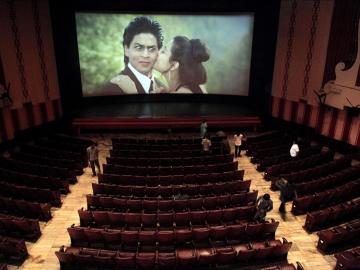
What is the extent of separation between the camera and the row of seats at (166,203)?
7.55 meters

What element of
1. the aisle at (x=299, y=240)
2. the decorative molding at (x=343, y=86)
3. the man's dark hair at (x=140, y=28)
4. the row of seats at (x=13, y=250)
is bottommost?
the aisle at (x=299, y=240)

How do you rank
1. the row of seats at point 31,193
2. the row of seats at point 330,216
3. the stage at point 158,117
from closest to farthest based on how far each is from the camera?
the row of seats at point 330,216 → the row of seats at point 31,193 → the stage at point 158,117

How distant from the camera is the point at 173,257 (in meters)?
5.75

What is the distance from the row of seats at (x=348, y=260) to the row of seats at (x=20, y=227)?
6.23 m

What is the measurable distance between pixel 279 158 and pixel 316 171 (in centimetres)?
143

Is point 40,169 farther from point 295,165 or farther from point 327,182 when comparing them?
point 327,182

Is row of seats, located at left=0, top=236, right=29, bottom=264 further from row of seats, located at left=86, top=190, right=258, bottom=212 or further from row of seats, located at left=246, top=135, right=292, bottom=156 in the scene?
row of seats, located at left=246, top=135, right=292, bottom=156

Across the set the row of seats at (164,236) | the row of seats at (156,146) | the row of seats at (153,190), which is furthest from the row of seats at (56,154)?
the row of seats at (164,236)

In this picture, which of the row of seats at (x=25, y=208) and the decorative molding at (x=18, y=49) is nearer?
the row of seats at (x=25, y=208)

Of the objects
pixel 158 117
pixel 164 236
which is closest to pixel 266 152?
pixel 158 117

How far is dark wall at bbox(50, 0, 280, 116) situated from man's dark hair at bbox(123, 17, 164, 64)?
1.45 feet

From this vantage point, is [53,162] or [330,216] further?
[53,162]

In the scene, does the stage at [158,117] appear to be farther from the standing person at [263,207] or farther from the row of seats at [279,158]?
the standing person at [263,207]

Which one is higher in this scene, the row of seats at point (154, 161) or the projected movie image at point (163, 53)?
the projected movie image at point (163, 53)
